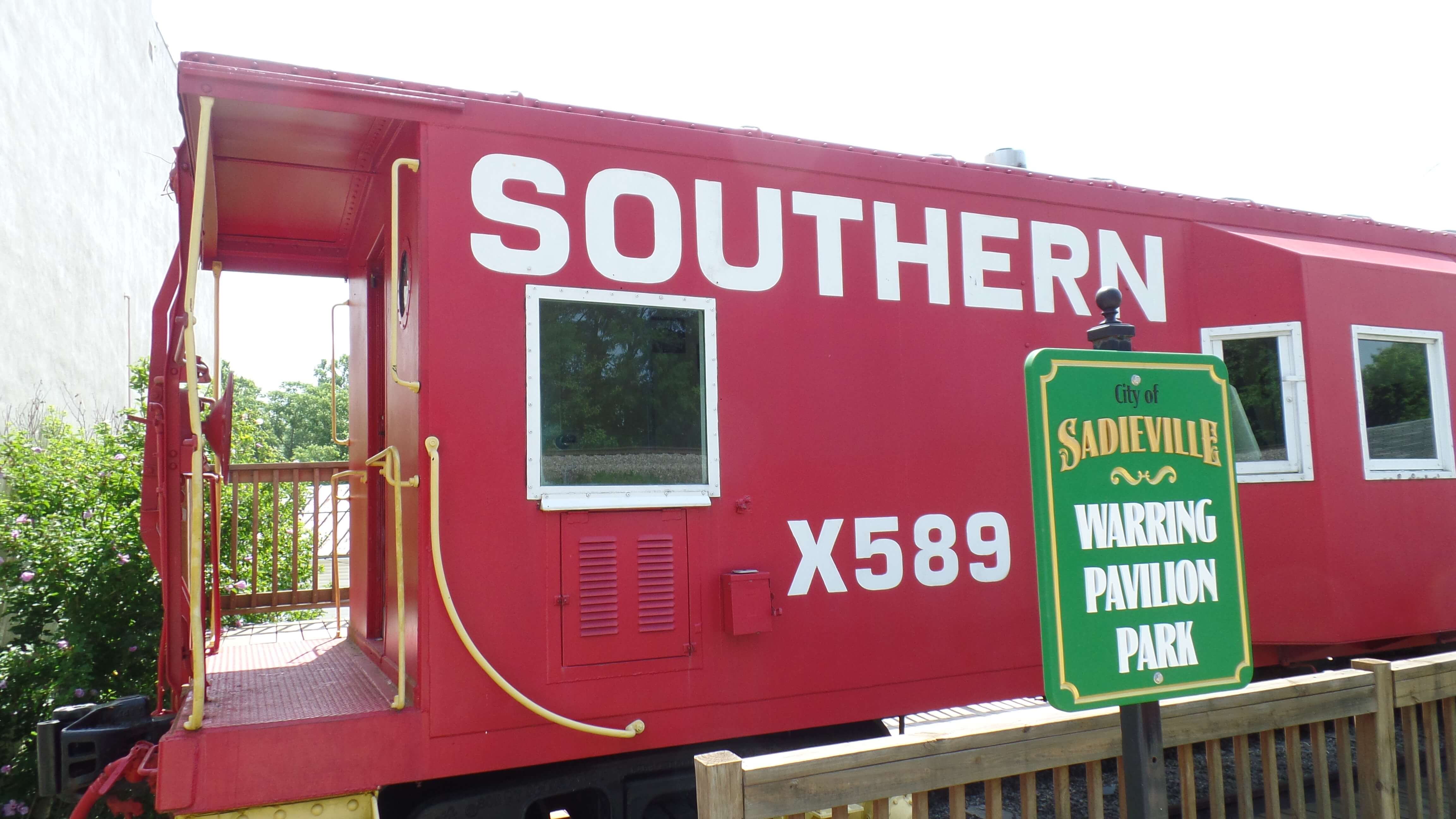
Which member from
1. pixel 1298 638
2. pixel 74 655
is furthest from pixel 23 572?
pixel 1298 638

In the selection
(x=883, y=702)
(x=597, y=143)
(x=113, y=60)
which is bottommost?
(x=883, y=702)

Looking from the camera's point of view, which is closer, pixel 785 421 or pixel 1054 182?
pixel 785 421

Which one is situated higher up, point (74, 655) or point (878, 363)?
point (878, 363)

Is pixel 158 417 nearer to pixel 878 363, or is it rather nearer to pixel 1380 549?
pixel 878 363

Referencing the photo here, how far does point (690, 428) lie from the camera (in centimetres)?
364

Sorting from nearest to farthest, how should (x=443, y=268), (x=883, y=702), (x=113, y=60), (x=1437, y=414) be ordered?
1. (x=443, y=268)
2. (x=883, y=702)
3. (x=1437, y=414)
4. (x=113, y=60)

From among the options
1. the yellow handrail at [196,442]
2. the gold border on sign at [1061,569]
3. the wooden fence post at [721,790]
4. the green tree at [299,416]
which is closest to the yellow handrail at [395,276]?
the yellow handrail at [196,442]

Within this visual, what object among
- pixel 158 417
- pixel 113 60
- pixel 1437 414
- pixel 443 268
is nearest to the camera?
pixel 443 268

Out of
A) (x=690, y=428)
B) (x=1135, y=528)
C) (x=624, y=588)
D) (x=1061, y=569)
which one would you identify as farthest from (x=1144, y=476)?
(x=624, y=588)

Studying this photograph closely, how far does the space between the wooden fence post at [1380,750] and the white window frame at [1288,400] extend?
1.62 meters

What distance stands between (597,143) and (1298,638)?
13.4 feet

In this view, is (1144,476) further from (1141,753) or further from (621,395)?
(621,395)

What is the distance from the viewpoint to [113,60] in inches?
380

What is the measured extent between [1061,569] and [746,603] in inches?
60.7
